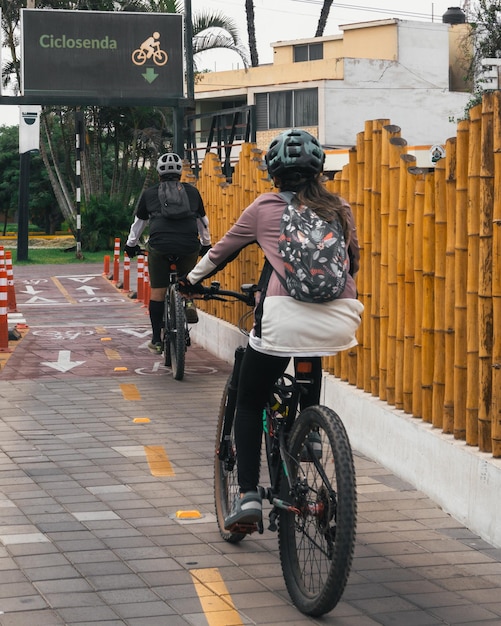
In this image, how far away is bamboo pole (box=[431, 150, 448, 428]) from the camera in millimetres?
6781

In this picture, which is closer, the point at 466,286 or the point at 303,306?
the point at 303,306

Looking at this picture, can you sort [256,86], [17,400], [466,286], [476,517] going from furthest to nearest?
1. [256,86]
2. [17,400]
3. [466,286]
4. [476,517]

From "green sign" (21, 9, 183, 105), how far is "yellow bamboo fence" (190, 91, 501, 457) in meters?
14.1

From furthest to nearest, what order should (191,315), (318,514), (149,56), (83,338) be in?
1. (149,56)
2. (83,338)
3. (191,315)
4. (318,514)

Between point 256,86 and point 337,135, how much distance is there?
6149 millimetres

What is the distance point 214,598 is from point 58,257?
3571cm

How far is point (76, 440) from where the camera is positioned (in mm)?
8484

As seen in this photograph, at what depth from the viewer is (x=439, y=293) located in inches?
269

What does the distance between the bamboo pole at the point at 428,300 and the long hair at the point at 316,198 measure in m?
1.89

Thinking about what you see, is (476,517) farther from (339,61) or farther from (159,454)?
(339,61)

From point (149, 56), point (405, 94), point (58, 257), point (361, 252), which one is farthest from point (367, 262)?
point (405, 94)

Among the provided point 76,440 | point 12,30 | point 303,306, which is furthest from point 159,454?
point 12,30

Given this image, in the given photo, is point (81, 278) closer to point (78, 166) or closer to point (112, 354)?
point (78, 166)

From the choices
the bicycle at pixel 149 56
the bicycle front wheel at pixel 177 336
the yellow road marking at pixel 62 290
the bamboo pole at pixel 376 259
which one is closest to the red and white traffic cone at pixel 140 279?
the yellow road marking at pixel 62 290
